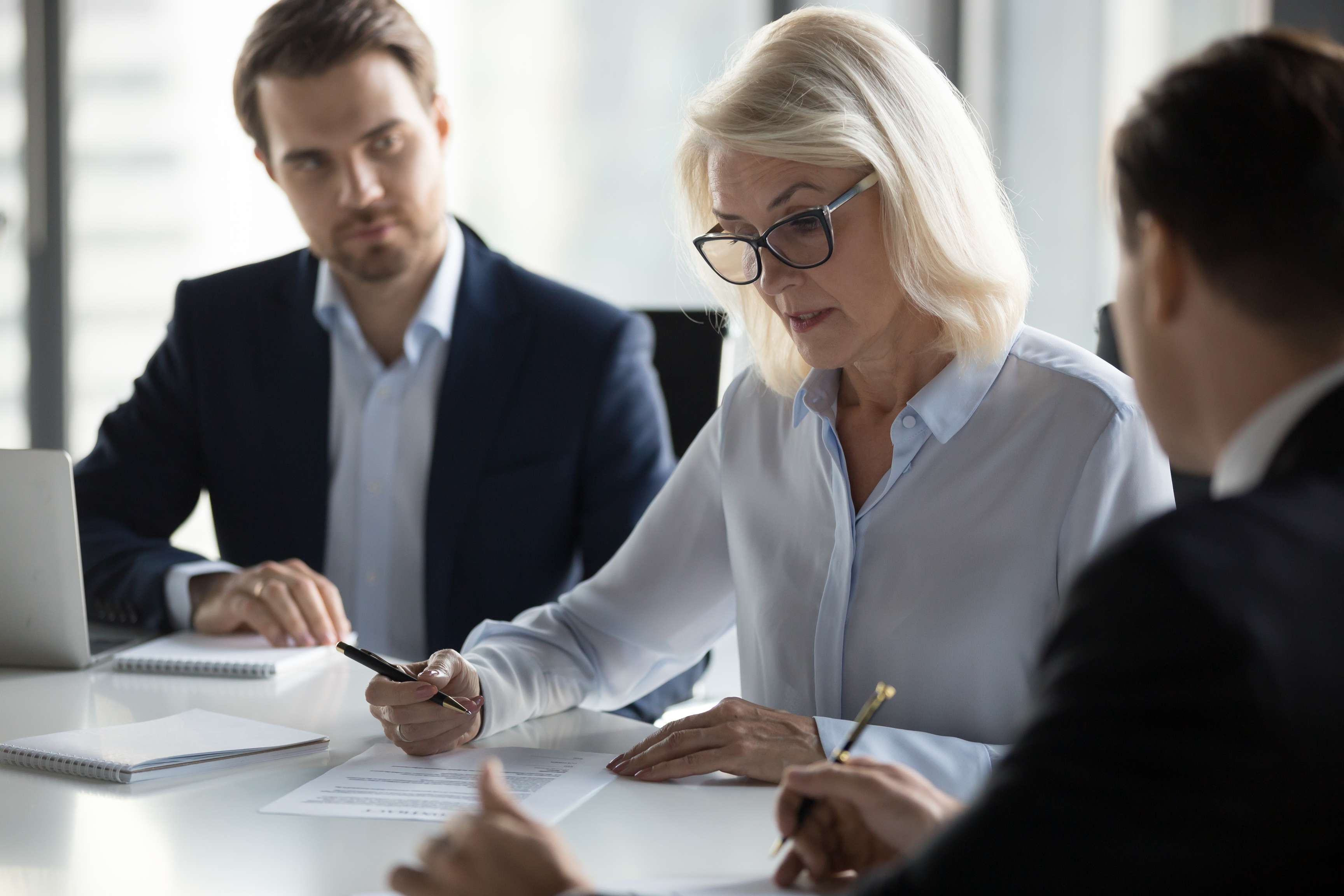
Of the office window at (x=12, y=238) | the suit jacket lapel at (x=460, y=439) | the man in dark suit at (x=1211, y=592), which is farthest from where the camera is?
the office window at (x=12, y=238)

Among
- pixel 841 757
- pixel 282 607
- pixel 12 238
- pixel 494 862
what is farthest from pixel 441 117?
pixel 12 238

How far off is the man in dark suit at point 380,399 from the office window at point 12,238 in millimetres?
2238

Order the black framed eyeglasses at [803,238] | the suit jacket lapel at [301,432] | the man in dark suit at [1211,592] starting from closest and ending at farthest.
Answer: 1. the man in dark suit at [1211,592]
2. the black framed eyeglasses at [803,238]
3. the suit jacket lapel at [301,432]

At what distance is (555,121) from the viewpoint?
14.8ft

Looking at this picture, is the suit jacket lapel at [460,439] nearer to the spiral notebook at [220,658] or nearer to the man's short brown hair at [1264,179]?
the spiral notebook at [220,658]

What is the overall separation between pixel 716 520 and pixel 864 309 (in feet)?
1.37

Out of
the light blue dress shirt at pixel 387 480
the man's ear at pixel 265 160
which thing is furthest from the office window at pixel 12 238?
the light blue dress shirt at pixel 387 480

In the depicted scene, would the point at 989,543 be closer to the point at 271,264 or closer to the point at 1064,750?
the point at 1064,750

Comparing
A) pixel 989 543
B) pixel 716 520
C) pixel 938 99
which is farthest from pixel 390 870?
pixel 938 99

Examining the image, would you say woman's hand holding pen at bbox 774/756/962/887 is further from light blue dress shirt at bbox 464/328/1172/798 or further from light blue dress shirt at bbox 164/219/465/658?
light blue dress shirt at bbox 164/219/465/658

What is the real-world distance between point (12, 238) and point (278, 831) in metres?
3.90

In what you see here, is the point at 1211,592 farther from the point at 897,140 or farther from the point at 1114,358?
the point at 1114,358

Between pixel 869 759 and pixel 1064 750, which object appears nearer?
pixel 1064 750

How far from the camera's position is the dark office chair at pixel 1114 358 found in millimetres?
1914
